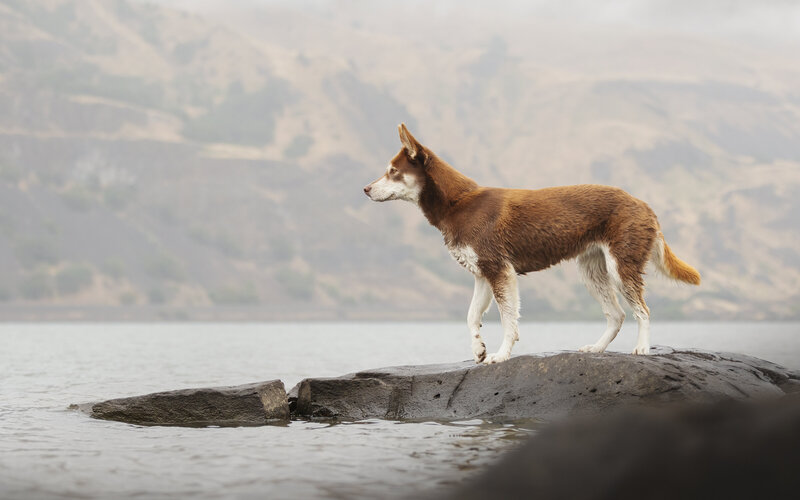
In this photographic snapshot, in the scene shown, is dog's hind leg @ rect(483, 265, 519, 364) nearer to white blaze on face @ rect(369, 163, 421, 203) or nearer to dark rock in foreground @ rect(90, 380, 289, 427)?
white blaze on face @ rect(369, 163, 421, 203)

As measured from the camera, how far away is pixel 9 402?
1903 cm

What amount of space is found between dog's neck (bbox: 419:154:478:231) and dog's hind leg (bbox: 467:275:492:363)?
43.8 inches

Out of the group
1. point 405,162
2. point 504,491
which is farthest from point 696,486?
point 405,162

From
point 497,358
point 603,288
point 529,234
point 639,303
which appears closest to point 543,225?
point 529,234

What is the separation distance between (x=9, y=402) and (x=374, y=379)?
9485 millimetres

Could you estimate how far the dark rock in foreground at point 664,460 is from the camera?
4660mm

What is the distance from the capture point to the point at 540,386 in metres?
12.6

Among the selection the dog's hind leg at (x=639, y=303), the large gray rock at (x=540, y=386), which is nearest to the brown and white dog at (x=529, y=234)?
the dog's hind leg at (x=639, y=303)

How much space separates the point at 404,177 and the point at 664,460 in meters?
9.35

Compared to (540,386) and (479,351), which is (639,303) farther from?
(479,351)

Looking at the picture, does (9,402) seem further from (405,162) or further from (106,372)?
(106,372)

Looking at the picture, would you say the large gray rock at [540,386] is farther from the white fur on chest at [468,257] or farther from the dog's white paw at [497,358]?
the white fur on chest at [468,257]

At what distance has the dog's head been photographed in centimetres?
1364

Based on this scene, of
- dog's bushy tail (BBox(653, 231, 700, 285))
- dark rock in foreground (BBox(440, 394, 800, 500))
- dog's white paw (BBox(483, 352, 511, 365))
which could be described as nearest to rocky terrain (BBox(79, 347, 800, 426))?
dog's white paw (BBox(483, 352, 511, 365))
